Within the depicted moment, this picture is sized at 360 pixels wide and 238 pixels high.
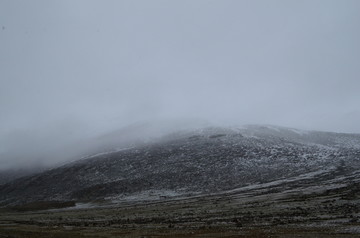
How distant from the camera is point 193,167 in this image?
420 feet

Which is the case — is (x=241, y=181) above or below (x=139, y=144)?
below

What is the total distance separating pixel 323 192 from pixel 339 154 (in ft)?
232

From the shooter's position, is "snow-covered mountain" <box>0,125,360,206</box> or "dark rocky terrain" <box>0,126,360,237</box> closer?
"dark rocky terrain" <box>0,126,360,237</box>

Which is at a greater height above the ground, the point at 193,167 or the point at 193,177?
the point at 193,167

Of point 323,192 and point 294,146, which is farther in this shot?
point 294,146

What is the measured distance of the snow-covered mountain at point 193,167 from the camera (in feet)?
361

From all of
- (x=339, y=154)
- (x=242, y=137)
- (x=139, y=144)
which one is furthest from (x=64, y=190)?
(x=339, y=154)

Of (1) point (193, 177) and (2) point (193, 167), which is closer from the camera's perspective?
(1) point (193, 177)

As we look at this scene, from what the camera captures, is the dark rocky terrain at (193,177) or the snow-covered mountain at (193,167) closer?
the dark rocky terrain at (193,177)

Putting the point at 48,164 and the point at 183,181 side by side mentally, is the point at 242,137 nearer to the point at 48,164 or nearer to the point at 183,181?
the point at 183,181

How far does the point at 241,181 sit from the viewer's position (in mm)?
106500

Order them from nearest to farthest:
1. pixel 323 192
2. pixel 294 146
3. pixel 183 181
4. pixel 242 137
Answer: pixel 323 192
pixel 183 181
pixel 294 146
pixel 242 137

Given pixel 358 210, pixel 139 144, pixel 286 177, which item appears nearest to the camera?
pixel 358 210

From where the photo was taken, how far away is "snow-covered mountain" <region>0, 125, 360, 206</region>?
11012cm
